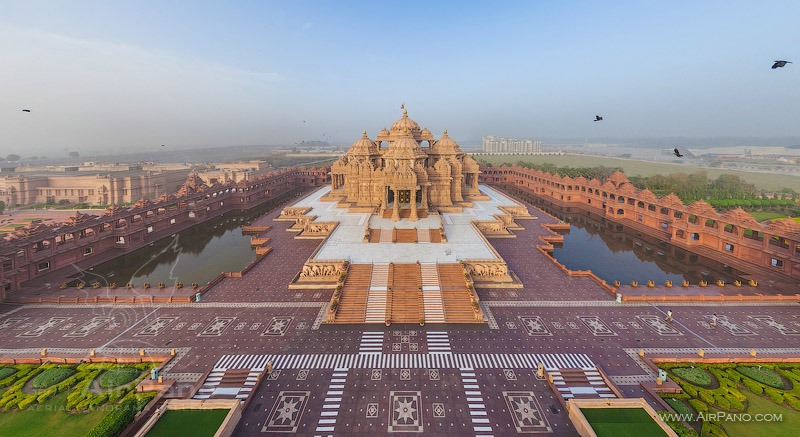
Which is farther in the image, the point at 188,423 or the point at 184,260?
the point at 184,260

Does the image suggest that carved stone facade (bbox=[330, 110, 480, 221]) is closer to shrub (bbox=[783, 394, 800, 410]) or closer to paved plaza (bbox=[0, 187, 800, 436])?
paved plaza (bbox=[0, 187, 800, 436])

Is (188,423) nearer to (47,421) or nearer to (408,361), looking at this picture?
(47,421)

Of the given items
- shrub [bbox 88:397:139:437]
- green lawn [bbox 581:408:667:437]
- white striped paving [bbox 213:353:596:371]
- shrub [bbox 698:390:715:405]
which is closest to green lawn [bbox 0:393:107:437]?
shrub [bbox 88:397:139:437]

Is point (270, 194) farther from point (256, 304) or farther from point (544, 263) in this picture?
point (544, 263)

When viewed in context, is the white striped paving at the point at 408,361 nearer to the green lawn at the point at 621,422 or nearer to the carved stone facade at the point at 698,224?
the green lawn at the point at 621,422

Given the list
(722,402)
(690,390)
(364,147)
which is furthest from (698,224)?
(364,147)

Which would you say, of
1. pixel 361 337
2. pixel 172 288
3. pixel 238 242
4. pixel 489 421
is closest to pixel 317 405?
pixel 361 337
